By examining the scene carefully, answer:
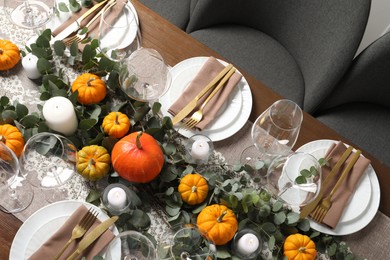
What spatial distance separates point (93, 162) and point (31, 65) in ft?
1.08

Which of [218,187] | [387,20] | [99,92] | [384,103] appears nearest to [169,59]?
[99,92]

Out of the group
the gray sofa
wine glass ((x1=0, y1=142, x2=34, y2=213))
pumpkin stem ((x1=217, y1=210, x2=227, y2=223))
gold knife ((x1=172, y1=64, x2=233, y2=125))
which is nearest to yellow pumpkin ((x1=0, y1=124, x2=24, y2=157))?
wine glass ((x1=0, y1=142, x2=34, y2=213))

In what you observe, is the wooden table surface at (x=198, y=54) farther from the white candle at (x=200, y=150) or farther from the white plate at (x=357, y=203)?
the white candle at (x=200, y=150)

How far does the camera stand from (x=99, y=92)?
110 centimetres

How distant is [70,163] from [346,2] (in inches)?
37.8

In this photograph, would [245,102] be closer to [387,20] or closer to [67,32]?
[67,32]

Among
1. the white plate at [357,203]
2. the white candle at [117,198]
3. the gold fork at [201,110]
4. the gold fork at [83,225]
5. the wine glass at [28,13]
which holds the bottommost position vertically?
the white plate at [357,203]

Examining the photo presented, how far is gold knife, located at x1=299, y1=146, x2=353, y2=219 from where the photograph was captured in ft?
3.49

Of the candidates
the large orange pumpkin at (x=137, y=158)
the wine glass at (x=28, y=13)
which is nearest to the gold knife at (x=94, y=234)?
the large orange pumpkin at (x=137, y=158)

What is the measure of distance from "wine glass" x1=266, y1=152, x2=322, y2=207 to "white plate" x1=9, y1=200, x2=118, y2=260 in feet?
1.29

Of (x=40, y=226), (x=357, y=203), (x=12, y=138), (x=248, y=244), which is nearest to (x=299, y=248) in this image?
(x=248, y=244)

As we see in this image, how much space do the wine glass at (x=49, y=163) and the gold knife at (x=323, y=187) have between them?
555mm

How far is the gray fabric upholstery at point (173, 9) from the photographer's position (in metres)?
1.76

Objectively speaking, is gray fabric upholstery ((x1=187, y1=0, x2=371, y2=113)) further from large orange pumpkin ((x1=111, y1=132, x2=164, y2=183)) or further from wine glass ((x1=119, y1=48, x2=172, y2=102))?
large orange pumpkin ((x1=111, y1=132, x2=164, y2=183))
